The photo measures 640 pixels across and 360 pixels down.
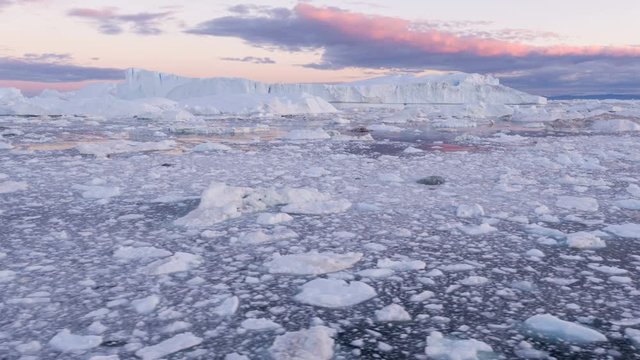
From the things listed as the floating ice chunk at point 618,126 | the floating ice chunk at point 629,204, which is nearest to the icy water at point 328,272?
the floating ice chunk at point 629,204

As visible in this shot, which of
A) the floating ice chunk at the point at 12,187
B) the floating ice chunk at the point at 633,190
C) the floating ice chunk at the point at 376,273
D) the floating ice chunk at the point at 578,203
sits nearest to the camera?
the floating ice chunk at the point at 376,273

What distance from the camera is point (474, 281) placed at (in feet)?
9.62

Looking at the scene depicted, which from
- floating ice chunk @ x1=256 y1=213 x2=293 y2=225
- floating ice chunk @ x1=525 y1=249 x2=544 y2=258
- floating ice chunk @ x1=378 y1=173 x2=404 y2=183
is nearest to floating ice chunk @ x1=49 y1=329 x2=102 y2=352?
floating ice chunk @ x1=256 y1=213 x2=293 y2=225

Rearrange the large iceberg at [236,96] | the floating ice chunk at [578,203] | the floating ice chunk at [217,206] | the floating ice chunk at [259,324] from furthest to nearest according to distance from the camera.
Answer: the large iceberg at [236,96], the floating ice chunk at [578,203], the floating ice chunk at [217,206], the floating ice chunk at [259,324]

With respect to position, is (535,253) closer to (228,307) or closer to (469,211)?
(469,211)

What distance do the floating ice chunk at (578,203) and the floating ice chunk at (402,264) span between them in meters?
2.37

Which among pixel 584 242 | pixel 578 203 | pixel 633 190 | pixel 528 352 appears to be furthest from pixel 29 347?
pixel 633 190

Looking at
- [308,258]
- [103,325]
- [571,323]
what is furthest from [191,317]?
[571,323]

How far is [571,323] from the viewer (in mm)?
2311

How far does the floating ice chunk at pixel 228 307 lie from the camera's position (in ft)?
8.23

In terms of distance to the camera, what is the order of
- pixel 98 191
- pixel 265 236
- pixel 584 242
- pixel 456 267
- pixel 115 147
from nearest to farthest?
pixel 456 267
pixel 584 242
pixel 265 236
pixel 98 191
pixel 115 147

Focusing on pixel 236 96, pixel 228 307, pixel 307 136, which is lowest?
pixel 307 136

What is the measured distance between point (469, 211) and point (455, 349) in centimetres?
260

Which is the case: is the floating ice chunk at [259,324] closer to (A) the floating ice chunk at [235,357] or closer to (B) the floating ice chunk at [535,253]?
(A) the floating ice chunk at [235,357]
